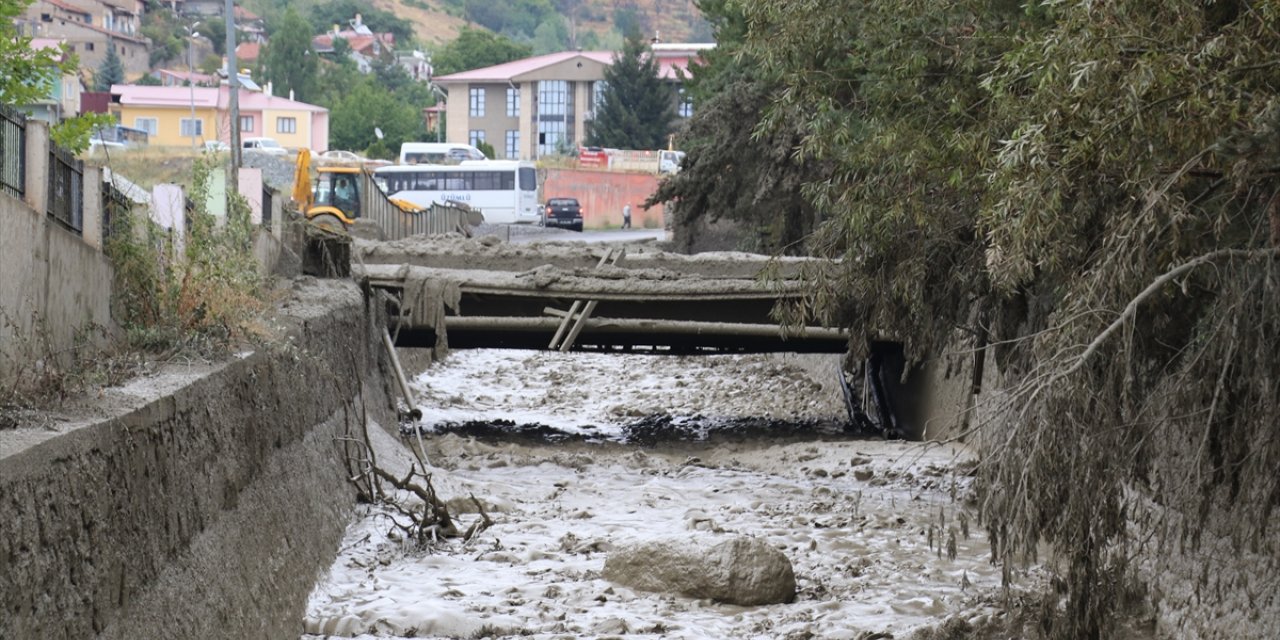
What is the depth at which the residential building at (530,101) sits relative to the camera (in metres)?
101

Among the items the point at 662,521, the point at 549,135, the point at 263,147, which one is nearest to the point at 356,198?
the point at 662,521

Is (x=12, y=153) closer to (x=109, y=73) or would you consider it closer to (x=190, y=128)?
(x=190, y=128)

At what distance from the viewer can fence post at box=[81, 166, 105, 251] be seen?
410 inches

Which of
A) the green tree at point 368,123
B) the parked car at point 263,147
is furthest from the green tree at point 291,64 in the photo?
the parked car at point 263,147

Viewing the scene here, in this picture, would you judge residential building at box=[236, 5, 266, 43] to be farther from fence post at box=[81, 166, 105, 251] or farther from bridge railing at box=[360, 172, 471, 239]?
fence post at box=[81, 166, 105, 251]

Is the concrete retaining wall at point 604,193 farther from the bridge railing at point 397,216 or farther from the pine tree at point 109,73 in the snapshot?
the pine tree at point 109,73

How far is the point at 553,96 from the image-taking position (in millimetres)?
102062

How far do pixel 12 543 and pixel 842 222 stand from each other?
845 cm

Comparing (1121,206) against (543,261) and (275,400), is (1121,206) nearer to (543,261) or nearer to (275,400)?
(275,400)

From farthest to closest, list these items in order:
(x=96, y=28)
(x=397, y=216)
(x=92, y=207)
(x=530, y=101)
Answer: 1. (x=96, y=28)
2. (x=530, y=101)
3. (x=397, y=216)
4. (x=92, y=207)

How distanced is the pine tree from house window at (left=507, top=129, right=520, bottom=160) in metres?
29.1

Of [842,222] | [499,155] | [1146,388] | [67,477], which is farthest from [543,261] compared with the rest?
[499,155]

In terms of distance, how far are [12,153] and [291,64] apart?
360 ft

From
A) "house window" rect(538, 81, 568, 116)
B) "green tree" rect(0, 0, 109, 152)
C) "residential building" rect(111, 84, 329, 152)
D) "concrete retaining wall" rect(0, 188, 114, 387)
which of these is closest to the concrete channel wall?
"concrete retaining wall" rect(0, 188, 114, 387)
